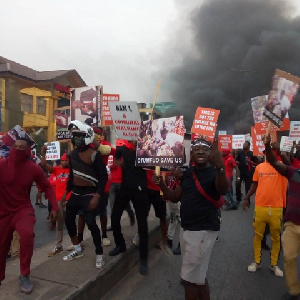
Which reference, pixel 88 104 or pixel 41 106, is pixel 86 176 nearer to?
pixel 88 104

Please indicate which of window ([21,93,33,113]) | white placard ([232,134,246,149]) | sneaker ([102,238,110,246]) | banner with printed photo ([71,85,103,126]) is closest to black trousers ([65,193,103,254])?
sneaker ([102,238,110,246])

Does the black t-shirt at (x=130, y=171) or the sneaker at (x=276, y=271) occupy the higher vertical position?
the black t-shirt at (x=130, y=171)

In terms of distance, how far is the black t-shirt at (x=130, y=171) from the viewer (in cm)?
423

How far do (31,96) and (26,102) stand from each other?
2.33 feet

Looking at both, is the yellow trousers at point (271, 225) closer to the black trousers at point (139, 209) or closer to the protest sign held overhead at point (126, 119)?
the black trousers at point (139, 209)

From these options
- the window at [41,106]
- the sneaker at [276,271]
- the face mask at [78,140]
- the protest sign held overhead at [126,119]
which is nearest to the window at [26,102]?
the window at [41,106]

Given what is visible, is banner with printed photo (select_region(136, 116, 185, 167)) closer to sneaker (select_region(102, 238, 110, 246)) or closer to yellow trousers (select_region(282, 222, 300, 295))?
yellow trousers (select_region(282, 222, 300, 295))

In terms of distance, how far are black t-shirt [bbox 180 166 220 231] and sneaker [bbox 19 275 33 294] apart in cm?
162

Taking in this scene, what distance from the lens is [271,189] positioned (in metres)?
4.32

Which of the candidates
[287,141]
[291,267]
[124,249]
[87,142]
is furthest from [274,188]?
[287,141]

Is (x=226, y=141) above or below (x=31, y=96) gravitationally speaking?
below

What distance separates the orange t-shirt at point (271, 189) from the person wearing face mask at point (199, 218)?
1.67 metres

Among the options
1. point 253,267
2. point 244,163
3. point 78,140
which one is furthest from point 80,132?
point 244,163

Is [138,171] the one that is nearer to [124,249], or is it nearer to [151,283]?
[124,249]
